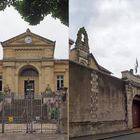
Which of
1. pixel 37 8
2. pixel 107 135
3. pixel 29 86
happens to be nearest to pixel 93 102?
pixel 107 135

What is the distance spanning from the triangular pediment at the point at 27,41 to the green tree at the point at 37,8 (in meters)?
0.07

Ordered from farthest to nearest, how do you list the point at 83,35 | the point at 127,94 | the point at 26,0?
the point at 26,0 → the point at 127,94 → the point at 83,35

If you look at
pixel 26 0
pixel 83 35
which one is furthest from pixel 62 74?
pixel 26 0

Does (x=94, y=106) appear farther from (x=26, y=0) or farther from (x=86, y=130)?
(x=26, y=0)

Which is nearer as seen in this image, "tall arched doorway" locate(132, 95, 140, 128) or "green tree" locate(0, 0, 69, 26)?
"tall arched doorway" locate(132, 95, 140, 128)

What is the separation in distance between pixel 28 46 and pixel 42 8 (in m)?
0.22

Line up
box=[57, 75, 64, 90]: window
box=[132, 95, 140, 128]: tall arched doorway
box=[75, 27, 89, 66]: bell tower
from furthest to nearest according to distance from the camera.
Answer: box=[57, 75, 64, 90]: window
box=[132, 95, 140, 128]: tall arched doorway
box=[75, 27, 89, 66]: bell tower

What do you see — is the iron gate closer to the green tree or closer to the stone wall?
the stone wall

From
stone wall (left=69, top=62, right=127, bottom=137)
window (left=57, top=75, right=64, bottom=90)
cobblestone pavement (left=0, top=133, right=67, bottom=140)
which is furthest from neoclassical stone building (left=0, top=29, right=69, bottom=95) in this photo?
cobblestone pavement (left=0, top=133, right=67, bottom=140)

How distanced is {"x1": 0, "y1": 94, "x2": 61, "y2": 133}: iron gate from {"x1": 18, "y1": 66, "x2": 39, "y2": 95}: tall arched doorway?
0.09ft

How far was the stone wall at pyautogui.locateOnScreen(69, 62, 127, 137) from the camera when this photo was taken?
0.73 meters

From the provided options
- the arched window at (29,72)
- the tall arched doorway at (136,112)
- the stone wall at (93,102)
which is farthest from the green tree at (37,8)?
the tall arched doorway at (136,112)

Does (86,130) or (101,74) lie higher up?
(101,74)

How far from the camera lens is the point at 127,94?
81cm
